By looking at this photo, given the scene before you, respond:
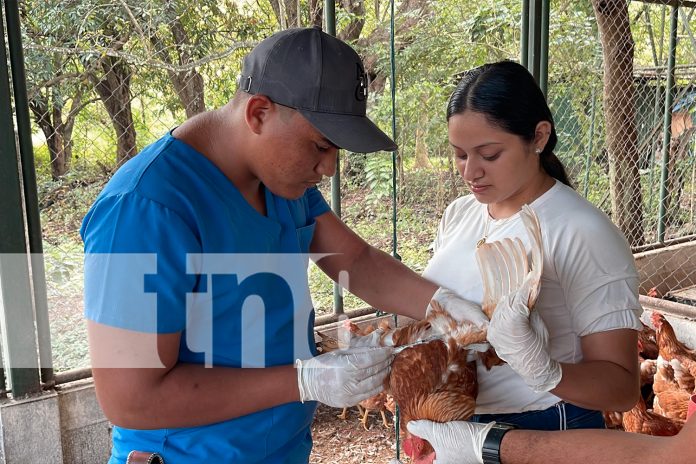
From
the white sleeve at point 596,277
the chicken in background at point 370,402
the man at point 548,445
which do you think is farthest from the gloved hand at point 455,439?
the chicken in background at point 370,402

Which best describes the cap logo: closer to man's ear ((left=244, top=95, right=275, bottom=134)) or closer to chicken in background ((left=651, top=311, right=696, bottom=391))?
man's ear ((left=244, top=95, right=275, bottom=134))

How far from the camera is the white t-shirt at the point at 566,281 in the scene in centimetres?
167

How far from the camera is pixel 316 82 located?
4.48 ft

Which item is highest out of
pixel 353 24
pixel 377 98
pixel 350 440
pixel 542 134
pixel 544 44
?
pixel 353 24

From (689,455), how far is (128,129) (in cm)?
387

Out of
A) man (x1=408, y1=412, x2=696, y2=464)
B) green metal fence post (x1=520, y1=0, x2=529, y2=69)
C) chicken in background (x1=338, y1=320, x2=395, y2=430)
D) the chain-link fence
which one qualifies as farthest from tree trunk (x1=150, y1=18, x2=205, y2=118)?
man (x1=408, y1=412, x2=696, y2=464)

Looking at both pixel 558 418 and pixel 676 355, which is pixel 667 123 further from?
pixel 558 418

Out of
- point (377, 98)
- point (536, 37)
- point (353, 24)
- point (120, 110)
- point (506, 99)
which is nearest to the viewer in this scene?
point (506, 99)

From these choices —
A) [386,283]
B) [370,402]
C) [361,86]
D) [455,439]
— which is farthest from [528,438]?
[370,402]

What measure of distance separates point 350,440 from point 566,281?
9.13 feet

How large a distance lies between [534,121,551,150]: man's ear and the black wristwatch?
2.87ft

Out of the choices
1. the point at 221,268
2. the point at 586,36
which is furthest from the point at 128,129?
the point at 586,36

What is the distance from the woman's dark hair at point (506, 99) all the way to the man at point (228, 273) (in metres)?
0.51

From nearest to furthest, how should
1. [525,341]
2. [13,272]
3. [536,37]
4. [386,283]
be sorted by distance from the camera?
[525,341] → [386,283] → [13,272] → [536,37]
